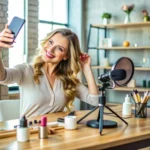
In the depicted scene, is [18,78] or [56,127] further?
[18,78]

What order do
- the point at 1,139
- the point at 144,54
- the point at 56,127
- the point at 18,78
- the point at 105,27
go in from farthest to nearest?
the point at 105,27
the point at 144,54
the point at 18,78
the point at 56,127
the point at 1,139

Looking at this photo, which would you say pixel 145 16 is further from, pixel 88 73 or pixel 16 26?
pixel 16 26

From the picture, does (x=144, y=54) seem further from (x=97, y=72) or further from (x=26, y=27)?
(x=26, y=27)

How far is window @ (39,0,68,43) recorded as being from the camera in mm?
5660

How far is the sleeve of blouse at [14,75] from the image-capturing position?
6.93ft

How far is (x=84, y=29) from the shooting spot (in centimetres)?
620

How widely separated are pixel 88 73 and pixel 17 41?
2.83 m

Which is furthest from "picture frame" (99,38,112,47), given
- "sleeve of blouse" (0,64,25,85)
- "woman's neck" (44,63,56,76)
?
"sleeve of blouse" (0,64,25,85)

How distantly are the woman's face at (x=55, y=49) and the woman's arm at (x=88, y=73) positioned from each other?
25cm

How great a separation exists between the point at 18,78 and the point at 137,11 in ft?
12.6

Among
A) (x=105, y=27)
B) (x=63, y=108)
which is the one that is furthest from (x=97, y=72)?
(x=63, y=108)

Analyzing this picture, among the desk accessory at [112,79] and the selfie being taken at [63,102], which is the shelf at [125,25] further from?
the desk accessory at [112,79]

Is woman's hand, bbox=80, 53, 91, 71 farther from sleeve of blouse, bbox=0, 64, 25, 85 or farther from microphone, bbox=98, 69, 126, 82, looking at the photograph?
microphone, bbox=98, 69, 126, 82

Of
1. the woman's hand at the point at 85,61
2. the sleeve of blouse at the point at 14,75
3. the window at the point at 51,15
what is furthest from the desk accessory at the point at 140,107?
the window at the point at 51,15
